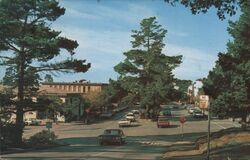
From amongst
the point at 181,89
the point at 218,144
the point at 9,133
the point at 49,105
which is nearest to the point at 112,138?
the point at 49,105

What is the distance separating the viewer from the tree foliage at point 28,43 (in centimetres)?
5103

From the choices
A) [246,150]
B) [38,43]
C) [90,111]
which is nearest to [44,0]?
[38,43]

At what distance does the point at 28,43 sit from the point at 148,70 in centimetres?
6000

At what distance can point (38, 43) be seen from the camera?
51.4 m

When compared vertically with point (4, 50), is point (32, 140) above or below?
below

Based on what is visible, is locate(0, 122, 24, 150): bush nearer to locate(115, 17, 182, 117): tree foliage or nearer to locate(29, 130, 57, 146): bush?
locate(29, 130, 57, 146): bush

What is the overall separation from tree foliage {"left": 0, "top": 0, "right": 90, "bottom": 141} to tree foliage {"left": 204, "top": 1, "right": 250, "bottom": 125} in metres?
13.3

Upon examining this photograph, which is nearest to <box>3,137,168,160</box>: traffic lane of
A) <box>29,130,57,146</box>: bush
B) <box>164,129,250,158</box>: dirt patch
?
<box>164,129,250,158</box>: dirt patch

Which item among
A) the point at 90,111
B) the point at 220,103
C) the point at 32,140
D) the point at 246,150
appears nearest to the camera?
the point at 246,150

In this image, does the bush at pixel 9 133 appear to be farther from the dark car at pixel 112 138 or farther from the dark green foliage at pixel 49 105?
the dark car at pixel 112 138

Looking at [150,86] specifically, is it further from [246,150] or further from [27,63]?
[246,150]

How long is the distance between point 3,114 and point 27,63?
15.8ft

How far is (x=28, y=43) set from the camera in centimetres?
5097

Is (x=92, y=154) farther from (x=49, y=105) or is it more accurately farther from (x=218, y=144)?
(x=49, y=105)
